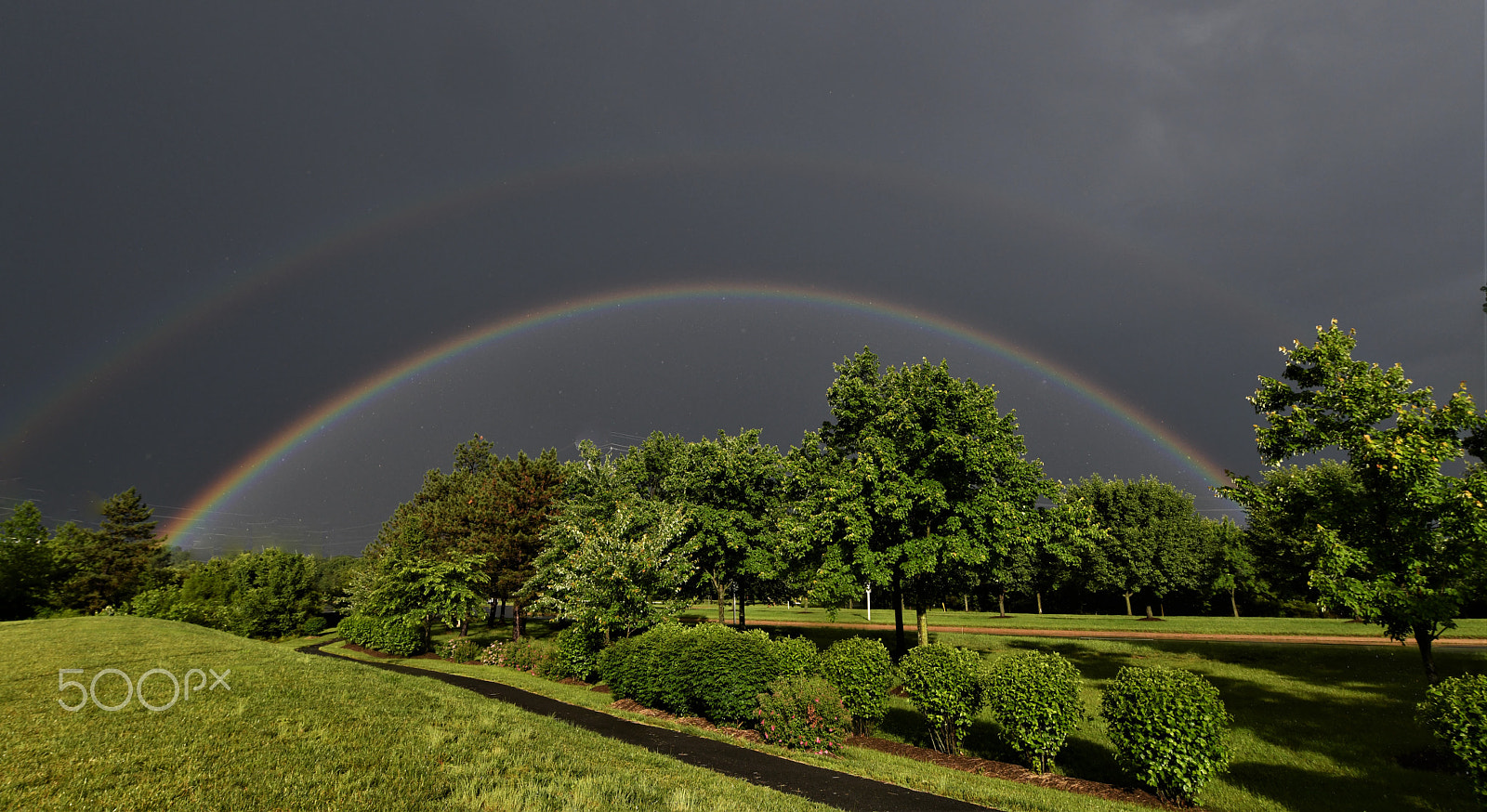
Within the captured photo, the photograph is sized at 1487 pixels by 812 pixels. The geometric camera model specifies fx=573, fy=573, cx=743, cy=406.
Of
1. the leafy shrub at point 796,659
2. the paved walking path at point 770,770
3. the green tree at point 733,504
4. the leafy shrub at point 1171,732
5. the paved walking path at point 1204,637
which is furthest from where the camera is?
the green tree at point 733,504

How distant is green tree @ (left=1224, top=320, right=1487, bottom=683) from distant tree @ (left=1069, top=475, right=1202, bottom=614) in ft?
113

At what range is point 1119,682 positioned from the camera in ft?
32.4

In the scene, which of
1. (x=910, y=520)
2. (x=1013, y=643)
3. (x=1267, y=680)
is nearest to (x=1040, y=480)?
(x=910, y=520)

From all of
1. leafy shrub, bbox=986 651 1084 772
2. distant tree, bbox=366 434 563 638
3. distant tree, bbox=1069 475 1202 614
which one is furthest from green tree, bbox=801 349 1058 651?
distant tree, bbox=1069 475 1202 614

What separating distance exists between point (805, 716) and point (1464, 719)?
32.6 feet

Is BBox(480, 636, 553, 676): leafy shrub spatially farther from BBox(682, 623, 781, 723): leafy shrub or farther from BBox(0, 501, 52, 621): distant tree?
BBox(0, 501, 52, 621): distant tree

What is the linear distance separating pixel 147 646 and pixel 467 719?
45.2 feet

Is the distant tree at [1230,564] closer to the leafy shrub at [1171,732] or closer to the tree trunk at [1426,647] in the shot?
the tree trunk at [1426,647]

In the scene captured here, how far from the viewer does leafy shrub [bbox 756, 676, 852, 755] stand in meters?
12.2

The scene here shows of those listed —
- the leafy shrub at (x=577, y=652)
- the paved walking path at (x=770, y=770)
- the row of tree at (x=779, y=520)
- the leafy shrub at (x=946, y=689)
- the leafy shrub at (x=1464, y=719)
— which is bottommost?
the leafy shrub at (x=577, y=652)

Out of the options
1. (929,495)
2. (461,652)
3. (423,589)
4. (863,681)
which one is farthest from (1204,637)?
(423,589)

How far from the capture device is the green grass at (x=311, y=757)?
560cm

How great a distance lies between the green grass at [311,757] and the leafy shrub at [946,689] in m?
5.28

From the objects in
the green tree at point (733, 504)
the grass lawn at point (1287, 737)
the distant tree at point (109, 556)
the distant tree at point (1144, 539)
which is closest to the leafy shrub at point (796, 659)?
the grass lawn at point (1287, 737)
